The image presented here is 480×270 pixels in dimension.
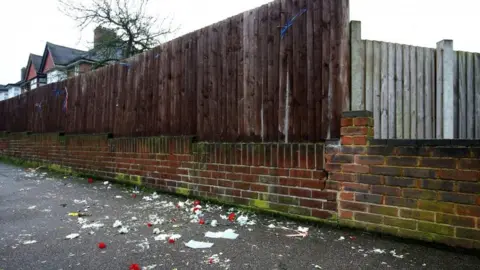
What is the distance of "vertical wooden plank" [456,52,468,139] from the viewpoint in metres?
3.42

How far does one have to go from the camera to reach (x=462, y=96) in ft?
11.3

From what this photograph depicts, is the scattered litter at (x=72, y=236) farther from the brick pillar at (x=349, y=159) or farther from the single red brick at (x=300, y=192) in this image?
the brick pillar at (x=349, y=159)

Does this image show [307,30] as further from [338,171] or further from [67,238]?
[67,238]

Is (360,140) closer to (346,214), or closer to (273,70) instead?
(346,214)

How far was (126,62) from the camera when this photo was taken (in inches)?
240

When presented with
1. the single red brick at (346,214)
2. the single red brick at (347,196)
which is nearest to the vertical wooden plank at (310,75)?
the single red brick at (347,196)

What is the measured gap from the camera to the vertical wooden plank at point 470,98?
3445 millimetres

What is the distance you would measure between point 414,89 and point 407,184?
1121mm

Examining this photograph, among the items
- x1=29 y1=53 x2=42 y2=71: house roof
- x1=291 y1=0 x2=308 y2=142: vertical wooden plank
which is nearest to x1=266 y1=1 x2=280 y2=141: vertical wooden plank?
x1=291 y1=0 x2=308 y2=142: vertical wooden plank

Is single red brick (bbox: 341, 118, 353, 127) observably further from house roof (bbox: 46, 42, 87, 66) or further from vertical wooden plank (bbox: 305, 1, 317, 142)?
house roof (bbox: 46, 42, 87, 66)

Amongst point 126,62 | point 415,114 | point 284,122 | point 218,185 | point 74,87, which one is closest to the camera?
point 415,114

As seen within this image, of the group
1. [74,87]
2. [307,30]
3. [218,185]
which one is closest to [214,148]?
[218,185]

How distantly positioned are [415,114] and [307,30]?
1.42 meters

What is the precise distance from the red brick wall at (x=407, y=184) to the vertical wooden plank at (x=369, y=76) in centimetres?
27
